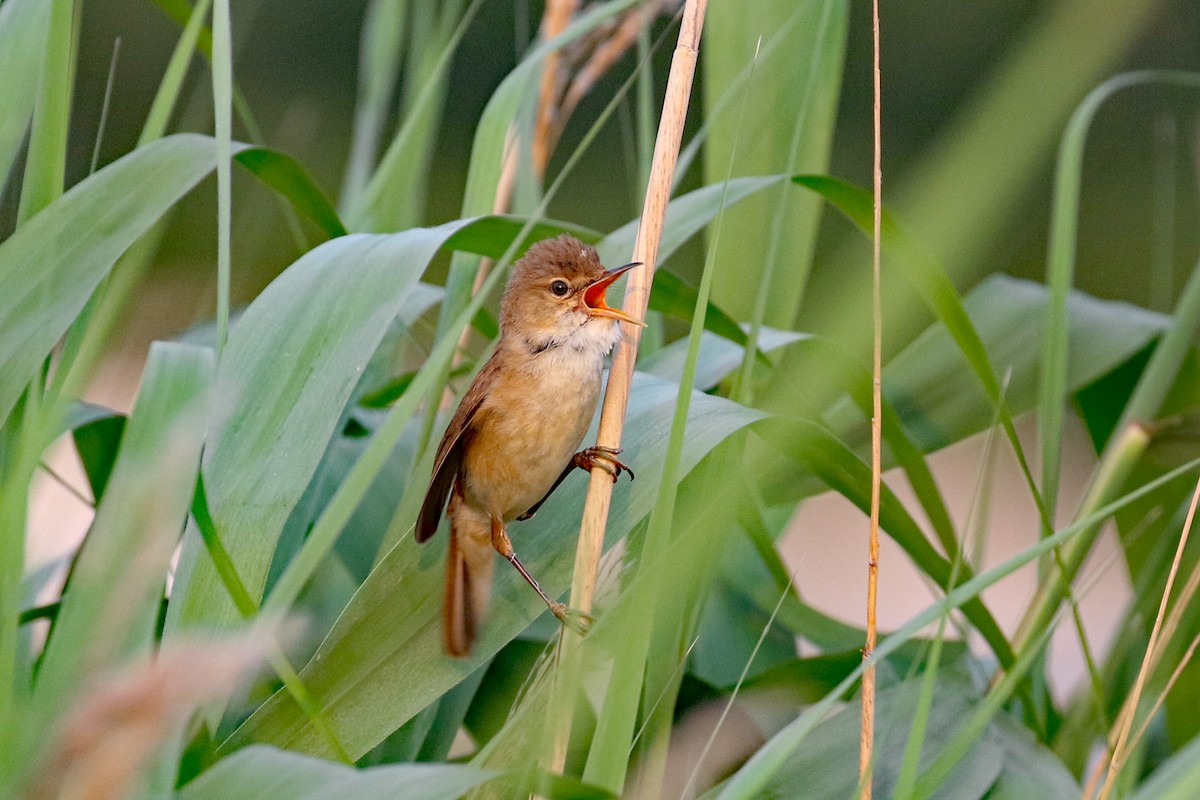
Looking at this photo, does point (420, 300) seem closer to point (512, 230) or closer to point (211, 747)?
point (512, 230)

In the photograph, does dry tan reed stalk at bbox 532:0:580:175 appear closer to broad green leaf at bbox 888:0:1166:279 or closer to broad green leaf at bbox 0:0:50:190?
broad green leaf at bbox 0:0:50:190

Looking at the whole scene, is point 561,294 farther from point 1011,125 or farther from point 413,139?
point 1011,125

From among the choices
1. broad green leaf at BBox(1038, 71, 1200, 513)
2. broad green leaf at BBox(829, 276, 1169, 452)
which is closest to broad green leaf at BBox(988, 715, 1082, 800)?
broad green leaf at BBox(1038, 71, 1200, 513)

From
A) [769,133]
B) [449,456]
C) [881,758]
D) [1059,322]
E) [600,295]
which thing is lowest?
[881,758]

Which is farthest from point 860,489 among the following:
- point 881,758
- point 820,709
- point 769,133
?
point 769,133

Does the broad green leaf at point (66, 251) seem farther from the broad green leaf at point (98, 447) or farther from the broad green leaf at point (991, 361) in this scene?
the broad green leaf at point (991, 361)

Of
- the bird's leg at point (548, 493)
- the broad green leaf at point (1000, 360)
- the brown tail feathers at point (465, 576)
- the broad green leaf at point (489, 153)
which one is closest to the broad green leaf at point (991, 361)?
the broad green leaf at point (1000, 360)
